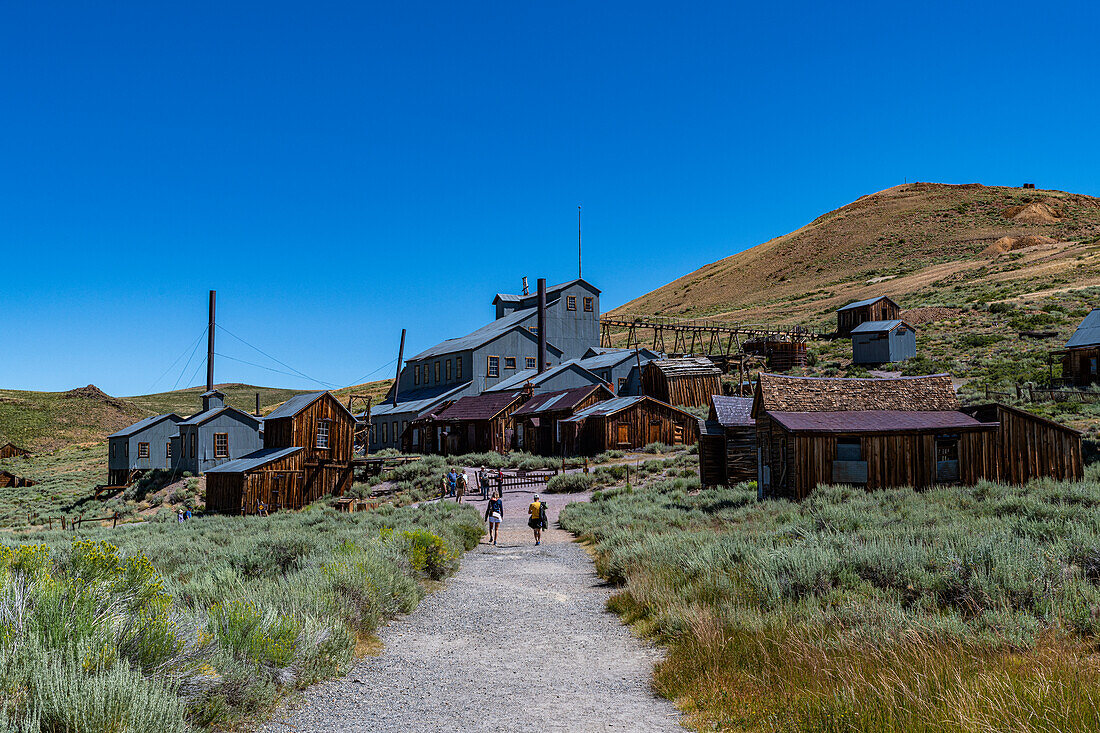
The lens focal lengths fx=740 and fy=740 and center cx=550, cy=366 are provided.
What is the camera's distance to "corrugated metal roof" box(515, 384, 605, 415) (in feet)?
146

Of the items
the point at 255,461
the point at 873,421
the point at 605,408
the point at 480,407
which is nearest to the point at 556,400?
the point at 605,408

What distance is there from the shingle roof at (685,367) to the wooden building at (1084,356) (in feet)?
64.5

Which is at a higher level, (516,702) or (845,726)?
(845,726)

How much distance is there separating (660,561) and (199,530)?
53.5 ft

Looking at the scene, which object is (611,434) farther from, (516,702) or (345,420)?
(516,702)

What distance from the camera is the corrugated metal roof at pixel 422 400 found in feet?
179

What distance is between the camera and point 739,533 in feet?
47.3

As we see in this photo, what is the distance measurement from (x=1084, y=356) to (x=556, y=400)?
2984 cm

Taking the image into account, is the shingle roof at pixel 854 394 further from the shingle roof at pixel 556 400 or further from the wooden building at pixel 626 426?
the shingle roof at pixel 556 400

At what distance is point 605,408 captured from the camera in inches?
1667

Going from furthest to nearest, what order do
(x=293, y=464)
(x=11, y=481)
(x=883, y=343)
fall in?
(x=883, y=343) < (x=11, y=481) < (x=293, y=464)

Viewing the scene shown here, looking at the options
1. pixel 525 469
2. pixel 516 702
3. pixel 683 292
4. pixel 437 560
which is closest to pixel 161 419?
pixel 525 469

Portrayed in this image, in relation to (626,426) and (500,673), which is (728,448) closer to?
(626,426)

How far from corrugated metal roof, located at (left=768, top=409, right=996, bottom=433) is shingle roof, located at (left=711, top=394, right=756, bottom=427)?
13.3 feet
